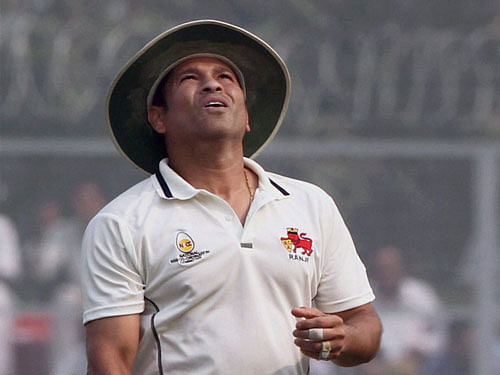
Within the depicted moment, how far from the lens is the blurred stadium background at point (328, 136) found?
306 inches

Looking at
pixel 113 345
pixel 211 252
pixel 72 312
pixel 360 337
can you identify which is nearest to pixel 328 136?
pixel 72 312

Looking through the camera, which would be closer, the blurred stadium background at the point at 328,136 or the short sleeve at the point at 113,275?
the short sleeve at the point at 113,275

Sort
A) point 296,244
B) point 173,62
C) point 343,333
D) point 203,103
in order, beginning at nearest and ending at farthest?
point 343,333, point 296,244, point 203,103, point 173,62

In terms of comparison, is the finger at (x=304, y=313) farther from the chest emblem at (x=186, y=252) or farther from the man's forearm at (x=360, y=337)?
the chest emblem at (x=186, y=252)

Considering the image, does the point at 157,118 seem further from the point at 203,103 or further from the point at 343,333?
the point at 343,333

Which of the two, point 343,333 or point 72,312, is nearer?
point 343,333

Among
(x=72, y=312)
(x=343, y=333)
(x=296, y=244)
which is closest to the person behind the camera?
(x=343, y=333)

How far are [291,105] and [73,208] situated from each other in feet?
5.09

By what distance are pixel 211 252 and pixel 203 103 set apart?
18.0 inches

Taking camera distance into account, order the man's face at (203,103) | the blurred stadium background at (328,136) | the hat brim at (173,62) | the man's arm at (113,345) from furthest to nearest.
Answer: the blurred stadium background at (328,136) < the hat brim at (173,62) < the man's face at (203,103) < the man's arm at (113,345)

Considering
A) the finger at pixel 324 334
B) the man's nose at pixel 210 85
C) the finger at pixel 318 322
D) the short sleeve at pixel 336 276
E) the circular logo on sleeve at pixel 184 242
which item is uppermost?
the man's nose at pixel 210 85

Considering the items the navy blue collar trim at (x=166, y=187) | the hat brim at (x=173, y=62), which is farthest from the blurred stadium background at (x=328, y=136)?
the navy blue collar trim at (x=166, y=187)

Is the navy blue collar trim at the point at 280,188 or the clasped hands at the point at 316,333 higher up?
the navy blue collar trim at the point at 280,188

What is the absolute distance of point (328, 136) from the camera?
314 inches
